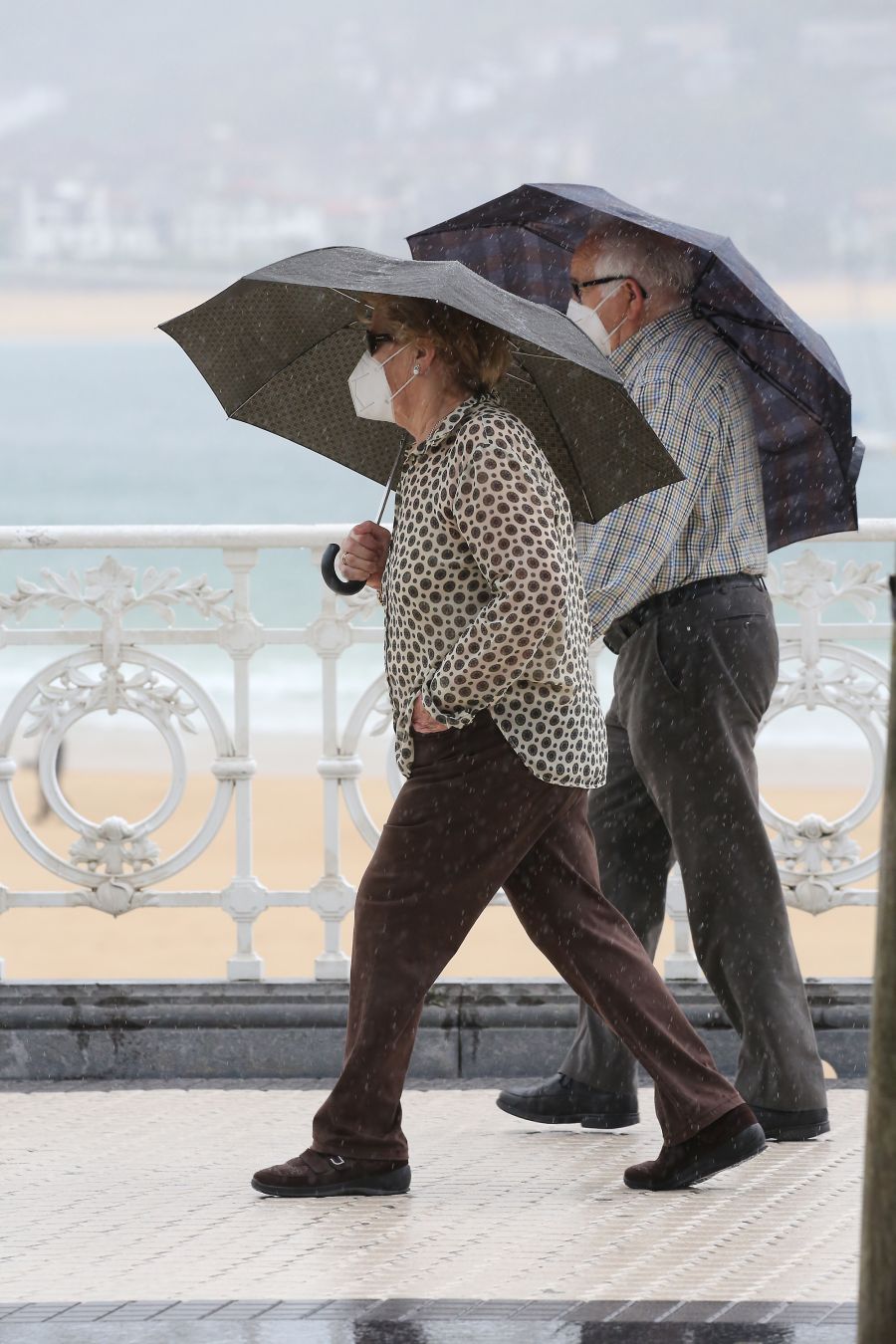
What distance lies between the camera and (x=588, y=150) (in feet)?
206

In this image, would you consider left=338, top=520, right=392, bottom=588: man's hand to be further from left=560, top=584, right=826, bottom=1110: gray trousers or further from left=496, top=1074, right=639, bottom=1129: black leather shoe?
left=496, top=1074, right=639, bottom=1129: black leather shoe

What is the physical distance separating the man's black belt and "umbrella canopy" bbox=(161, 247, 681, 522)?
0.37 m

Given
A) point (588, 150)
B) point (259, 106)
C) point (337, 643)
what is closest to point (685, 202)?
point (588, 150)

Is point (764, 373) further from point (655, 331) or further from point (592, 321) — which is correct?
point (592, 321)

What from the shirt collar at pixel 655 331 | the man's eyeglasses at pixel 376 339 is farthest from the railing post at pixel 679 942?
the man's eyeglasses at pixel 376 339

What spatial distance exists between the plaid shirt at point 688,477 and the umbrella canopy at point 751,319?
8 centimetres

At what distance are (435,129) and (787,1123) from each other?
6165 cm

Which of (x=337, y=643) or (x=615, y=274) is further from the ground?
(x=615, y=274)

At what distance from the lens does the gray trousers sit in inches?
176

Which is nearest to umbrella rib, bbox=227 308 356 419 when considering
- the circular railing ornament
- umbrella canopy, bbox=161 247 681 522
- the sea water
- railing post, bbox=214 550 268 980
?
umbrella canopy, bbox=161 247 681 522

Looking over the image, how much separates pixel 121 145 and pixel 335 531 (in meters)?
63.4

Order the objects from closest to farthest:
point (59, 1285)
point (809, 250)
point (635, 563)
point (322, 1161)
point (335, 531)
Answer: point (59, 1285) → point (322, 1161) → point (635, 563) → point (335, 531) → point (809, 250)

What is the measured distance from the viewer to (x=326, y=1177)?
13.0 ft

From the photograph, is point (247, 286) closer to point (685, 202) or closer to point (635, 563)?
point (635, 563)
